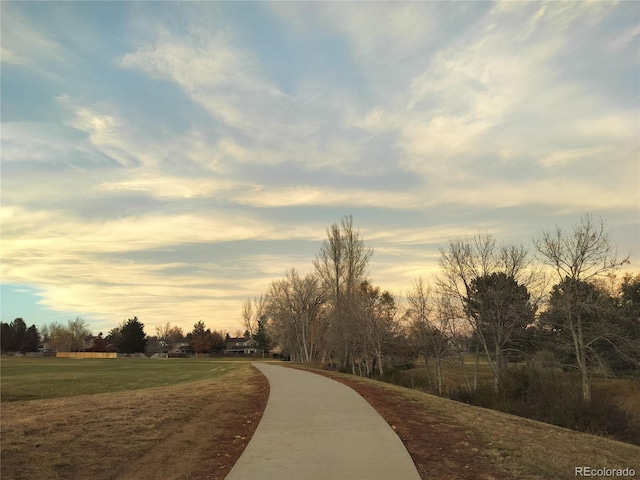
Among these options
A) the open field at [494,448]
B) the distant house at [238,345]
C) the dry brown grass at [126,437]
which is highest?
the dry brown grass at [126,437]

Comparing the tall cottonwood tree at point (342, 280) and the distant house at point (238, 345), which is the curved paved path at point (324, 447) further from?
the distant house at point (238, 345)

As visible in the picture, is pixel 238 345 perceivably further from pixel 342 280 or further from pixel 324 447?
pixel 324 447

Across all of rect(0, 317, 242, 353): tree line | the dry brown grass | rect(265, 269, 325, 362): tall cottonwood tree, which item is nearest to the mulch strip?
the dry brown grass

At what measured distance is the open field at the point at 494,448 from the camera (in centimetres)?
634

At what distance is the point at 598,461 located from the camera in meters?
7.13

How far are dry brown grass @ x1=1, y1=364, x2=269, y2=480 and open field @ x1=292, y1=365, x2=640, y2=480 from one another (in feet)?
10.8

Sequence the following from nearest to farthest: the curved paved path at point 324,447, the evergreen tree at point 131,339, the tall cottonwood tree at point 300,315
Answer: the curved paved path at point 324,447, the tall cottonwood tree at point 300,315, the evergreen tree at point 131,339

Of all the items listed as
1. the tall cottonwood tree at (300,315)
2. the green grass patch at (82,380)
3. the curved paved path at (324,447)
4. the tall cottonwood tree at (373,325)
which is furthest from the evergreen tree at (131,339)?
the curved paved path at (324,447)

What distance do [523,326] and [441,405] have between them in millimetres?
14343

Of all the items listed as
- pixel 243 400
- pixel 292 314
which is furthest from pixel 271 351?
pixel 243 400

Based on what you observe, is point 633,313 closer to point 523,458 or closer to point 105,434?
point 523,458

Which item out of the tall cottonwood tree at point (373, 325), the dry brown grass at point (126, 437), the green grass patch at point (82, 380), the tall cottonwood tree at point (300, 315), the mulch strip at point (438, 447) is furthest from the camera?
the tall cottonwood tree at point (300, 315)

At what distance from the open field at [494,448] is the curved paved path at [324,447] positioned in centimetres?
43

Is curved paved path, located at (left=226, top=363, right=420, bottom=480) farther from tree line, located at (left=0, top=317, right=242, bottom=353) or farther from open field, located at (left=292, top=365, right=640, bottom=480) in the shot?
tree line, located at (left=0, top=317, right=242, bottom=353)
